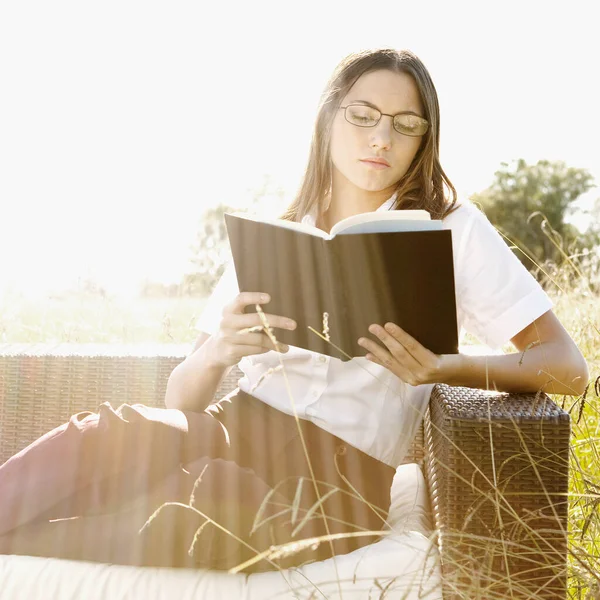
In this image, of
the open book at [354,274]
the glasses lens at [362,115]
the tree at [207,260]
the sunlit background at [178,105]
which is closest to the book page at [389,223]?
the open book at [354,274]

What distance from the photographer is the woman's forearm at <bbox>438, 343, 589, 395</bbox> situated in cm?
197

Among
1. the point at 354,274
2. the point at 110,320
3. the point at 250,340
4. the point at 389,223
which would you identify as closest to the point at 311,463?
the point at 250,340

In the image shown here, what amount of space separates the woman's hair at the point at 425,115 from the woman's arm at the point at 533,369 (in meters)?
0.48

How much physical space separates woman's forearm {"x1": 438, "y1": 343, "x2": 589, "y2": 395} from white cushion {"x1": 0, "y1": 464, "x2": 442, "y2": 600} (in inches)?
16.6

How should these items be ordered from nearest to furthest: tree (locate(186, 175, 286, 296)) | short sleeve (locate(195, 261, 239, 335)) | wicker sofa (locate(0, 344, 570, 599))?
wicker sofa (locate(0, 344, 570, 599)) < short sleeve (locate(195, 261, 239, 335)) < tree (locate(186, 175, 286, 296))

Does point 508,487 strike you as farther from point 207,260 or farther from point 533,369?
point 207,260

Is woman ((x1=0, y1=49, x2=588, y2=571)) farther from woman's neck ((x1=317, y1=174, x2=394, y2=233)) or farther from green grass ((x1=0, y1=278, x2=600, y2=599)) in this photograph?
green grass ((x1=0, y1=278, x2=600, y2=599))

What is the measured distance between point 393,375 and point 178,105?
29.9 ft

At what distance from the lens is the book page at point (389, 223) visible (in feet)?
5.75

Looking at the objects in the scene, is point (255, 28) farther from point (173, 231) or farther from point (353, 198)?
point (353, 198)

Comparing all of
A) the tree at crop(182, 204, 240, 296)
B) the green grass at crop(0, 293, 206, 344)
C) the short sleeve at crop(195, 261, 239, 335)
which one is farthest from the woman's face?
the tree at crop(182, 204, 240, 296)

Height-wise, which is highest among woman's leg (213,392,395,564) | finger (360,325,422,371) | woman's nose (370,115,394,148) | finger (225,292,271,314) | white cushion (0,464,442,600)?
woman's nose (370,115,394,148)

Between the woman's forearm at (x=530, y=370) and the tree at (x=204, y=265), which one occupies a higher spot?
the woman's forearm at (x=530, y=370)

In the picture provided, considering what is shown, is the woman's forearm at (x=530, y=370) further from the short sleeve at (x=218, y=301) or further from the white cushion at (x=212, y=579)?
the short sleeve at (x=218, y=301)
